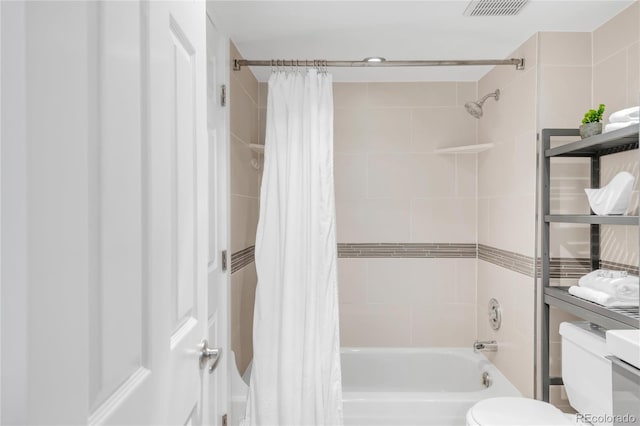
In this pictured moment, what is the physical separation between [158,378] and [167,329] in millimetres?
84

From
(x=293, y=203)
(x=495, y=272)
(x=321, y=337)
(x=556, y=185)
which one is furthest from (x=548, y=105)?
(x=321, y=337)

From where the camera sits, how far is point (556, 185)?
6.91ft

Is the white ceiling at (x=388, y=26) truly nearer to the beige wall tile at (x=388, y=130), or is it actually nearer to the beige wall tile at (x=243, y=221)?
the beige wall tile at (x=388, y=130)

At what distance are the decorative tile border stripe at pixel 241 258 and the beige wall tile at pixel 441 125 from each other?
137cm

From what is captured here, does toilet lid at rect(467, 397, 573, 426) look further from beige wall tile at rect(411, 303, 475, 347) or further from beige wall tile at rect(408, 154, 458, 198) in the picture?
beige wall tile at rect(408, 154, 458, 198)

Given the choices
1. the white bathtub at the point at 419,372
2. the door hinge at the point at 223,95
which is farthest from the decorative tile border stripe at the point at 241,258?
the door hinge at the point at 223,95

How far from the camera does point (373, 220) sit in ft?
9.65

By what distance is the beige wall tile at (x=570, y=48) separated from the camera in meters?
2.07

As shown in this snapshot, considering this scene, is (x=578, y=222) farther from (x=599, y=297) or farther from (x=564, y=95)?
(x=564, y=95)

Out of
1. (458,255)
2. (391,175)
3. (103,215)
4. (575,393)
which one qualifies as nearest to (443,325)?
(458,255)

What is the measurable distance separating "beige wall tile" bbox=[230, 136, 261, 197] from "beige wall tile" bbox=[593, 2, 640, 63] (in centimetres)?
180

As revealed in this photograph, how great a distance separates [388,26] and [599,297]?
1487 mm

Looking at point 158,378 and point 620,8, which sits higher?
point 620,8

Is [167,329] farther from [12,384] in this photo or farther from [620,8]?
[620,8]
